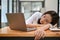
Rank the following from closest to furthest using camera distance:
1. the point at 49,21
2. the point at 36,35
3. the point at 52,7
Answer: the point at 36,35 → the point at 49,21 → the point at 52,7

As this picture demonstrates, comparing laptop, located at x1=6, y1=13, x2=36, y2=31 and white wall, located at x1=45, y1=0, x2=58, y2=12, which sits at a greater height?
white wall, located at x1=45, y1=0, x2=58, y2=12

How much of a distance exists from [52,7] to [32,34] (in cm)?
606

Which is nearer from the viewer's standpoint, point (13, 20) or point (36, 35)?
point (36, 35)

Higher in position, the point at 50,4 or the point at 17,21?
the point at 50,4

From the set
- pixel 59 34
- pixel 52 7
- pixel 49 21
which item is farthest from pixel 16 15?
pixel 52 7

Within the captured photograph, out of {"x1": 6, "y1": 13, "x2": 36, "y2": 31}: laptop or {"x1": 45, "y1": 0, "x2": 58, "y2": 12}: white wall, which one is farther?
{"x1": 45, "y1": 0, "x2": 58, "y2": 12}: white wall

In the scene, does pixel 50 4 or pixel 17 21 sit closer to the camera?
pixel 17 21

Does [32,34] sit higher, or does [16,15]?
[16,15]

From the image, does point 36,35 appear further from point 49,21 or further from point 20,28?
point 49,21

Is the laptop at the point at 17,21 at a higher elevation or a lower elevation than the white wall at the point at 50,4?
lower

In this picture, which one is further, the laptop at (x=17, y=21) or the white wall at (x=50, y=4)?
the white wall at (x=50, y=4)

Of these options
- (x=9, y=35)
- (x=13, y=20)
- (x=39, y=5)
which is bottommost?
(x=9, y=35)

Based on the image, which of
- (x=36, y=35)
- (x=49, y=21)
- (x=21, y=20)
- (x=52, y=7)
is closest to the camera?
(x=36, y=35)

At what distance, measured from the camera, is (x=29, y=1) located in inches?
288
